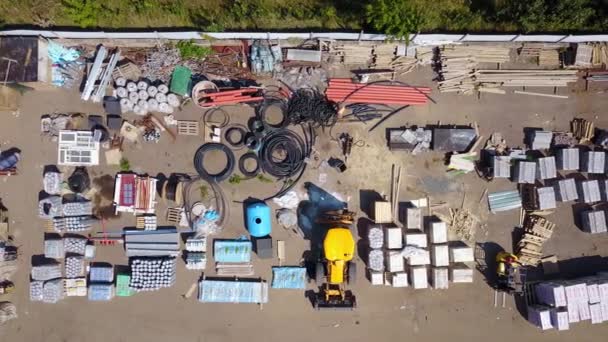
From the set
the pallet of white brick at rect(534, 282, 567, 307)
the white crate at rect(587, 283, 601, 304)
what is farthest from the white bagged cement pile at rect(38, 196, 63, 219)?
the white crate at rect(587, 283, 601, 304)

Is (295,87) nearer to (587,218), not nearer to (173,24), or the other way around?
(173,24)

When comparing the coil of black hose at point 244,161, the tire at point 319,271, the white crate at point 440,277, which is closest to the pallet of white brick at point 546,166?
the white crate at point 440,277

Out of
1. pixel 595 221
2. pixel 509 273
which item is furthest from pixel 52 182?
pixel 595 221

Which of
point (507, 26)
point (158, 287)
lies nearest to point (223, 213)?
point (158, 287)

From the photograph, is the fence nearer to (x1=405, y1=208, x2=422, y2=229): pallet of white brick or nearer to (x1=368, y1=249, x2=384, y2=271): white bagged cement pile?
(x1=405, y1=208, x2=422, y2=229): pallet of white brick

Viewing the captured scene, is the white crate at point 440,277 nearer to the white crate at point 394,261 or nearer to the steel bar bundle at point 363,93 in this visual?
the white crate at point 394,261

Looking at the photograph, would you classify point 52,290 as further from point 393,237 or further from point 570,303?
point 570,303
